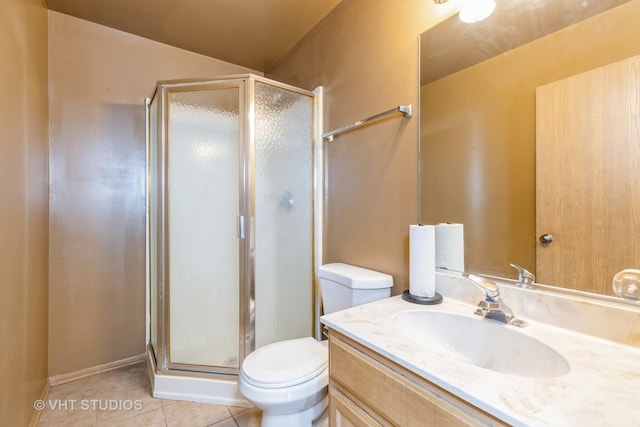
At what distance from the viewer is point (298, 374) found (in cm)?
111

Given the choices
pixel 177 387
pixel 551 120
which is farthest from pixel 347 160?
pixel 177 387

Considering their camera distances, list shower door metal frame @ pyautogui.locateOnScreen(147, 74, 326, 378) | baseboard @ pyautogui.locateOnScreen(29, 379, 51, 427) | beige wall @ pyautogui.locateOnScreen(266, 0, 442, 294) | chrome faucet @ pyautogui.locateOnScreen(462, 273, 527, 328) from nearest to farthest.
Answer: chrome faucet @ pyautogui.locateOnScreen(462, 273, 527, 328) → beige wall @ pyautogui.locateOnScreen(266, 0, 442, 294) → baseboard @ pyautogui.locateOnScreen(29, 379, 51, 427) → shower door metal frame @ pyautogui.locateOnScreen(147, 74, 326, 378)

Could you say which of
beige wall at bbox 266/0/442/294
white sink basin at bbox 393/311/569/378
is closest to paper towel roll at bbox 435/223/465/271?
beige wall at bbox 266/0/442/294

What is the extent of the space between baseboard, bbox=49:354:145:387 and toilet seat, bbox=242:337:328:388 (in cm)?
142

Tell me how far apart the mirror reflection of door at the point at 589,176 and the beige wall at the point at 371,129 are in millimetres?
490

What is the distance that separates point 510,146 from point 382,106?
2.16ft

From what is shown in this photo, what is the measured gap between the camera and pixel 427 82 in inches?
48.5

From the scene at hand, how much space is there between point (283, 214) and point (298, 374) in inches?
38.5

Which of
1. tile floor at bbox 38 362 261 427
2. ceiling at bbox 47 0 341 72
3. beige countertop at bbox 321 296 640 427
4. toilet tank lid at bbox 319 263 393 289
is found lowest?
tile floor at bbox 38 362 261 427

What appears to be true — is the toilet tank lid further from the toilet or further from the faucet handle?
the faucet handle

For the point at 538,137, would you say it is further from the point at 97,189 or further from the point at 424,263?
the point at 97,189

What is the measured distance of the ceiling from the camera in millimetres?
1723

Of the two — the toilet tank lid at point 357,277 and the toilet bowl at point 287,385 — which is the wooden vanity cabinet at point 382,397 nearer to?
the toilet bowl at point 287,385

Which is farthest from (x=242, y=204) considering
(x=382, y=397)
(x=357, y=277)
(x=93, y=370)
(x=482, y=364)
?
(x=93, y=370)
